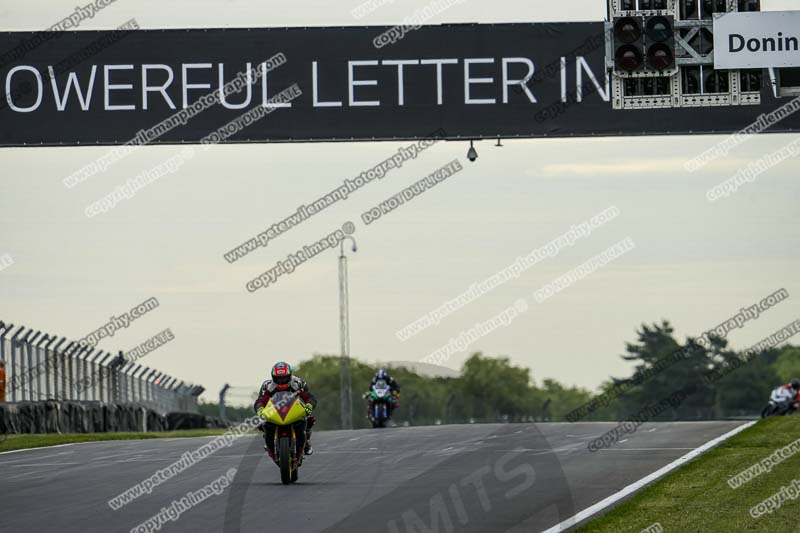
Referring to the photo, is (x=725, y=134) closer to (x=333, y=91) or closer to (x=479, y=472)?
(x=333, y=91)

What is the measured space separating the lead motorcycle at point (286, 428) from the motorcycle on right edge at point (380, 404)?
18.1 meters

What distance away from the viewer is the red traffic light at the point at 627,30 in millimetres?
18922

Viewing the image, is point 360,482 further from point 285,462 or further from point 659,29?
point 659,29

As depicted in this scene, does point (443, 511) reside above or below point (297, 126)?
below

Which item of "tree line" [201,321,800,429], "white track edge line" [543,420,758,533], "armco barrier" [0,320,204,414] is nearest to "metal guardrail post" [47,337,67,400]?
"armco barrier" [0,320,204,414]

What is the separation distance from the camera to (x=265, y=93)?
2408 cm

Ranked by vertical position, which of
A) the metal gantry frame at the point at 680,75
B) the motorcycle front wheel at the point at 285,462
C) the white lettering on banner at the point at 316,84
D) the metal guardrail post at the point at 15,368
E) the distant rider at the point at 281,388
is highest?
the white lettering on banner at the point at 316,84

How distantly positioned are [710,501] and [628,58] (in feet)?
22.2

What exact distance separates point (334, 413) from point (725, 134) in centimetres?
13164

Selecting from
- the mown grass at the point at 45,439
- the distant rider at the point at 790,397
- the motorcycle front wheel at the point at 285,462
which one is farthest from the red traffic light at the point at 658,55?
the distant rider at the point at 790,397

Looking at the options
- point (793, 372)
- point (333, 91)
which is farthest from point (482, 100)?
point (793, 372)

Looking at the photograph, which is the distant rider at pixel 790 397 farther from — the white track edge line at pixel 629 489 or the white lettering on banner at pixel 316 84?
the white lettering on banner at pixel 316 84

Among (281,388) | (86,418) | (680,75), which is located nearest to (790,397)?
(86,418)

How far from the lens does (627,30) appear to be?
19.0 m
